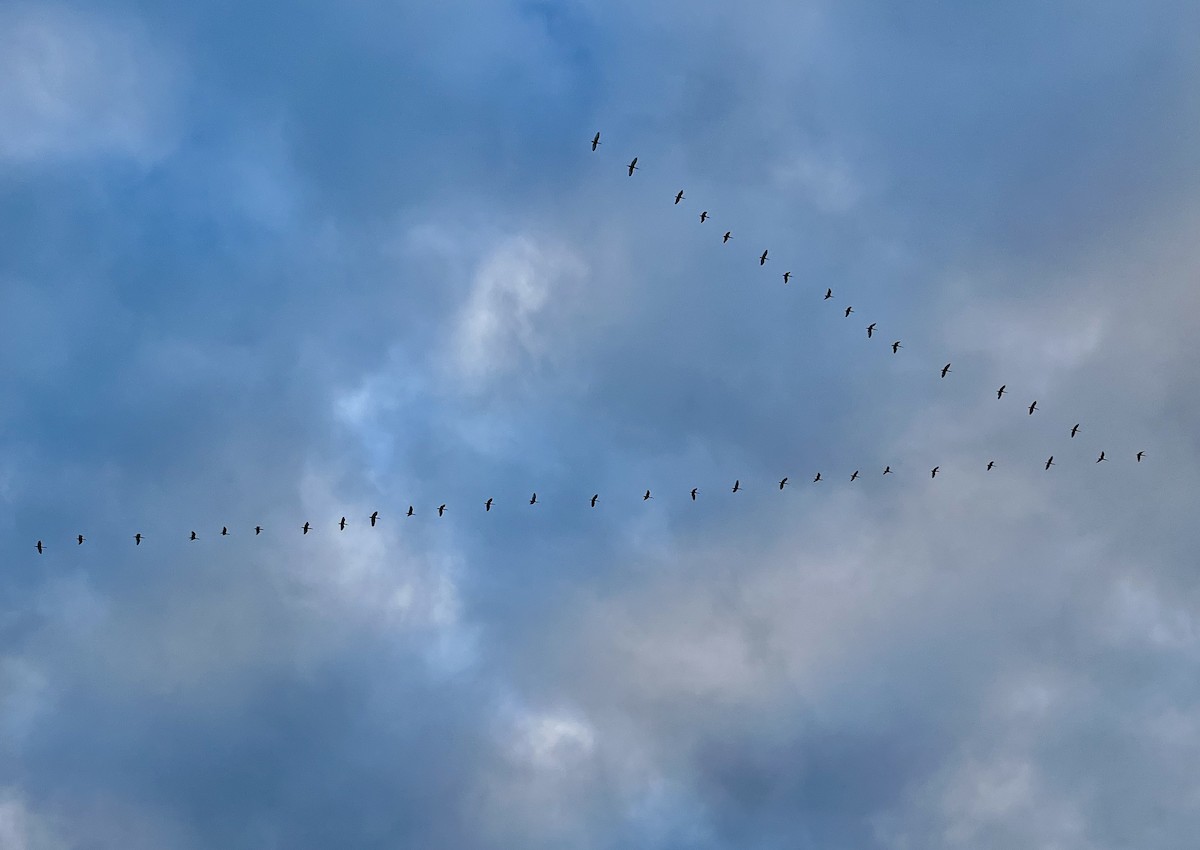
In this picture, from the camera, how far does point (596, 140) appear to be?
188500mm
